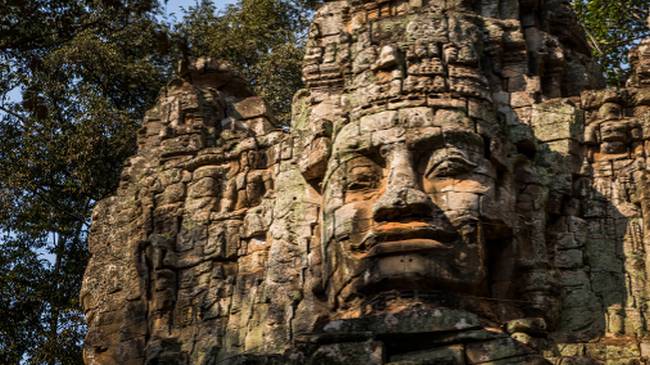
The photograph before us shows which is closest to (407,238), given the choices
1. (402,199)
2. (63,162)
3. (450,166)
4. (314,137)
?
(402,199)

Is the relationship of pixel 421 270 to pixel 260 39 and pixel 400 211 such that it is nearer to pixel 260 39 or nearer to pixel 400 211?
pixel 400 211

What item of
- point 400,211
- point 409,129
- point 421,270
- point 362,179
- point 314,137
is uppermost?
point 314,137

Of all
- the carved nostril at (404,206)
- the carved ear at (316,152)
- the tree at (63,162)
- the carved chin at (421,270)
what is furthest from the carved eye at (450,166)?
the tree at (63,162)

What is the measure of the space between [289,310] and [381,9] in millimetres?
3463

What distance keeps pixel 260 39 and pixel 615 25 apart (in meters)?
5.40

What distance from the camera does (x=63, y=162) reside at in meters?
25.3

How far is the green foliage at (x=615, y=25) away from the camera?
26359 millimetres

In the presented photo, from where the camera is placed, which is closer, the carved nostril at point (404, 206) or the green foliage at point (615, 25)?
the carved nostril at point (404, 206)

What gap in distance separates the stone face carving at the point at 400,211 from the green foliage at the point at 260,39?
583cm

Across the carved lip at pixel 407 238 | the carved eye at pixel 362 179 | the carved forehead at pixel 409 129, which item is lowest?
the carved lip at pixel 407 238

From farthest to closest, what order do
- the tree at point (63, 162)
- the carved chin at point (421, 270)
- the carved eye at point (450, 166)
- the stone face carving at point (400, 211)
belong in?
the tree at point (63, 162) → the carved eye at point (450, 166) → the stone face carving at point (400, 211) → the carved chin at point (421, 270)

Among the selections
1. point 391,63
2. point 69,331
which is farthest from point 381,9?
point 69,331

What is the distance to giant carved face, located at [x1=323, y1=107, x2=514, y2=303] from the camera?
55.9 feet

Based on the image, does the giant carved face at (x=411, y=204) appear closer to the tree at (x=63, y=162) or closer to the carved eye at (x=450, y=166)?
the carved eye at (x=450, y=166)
